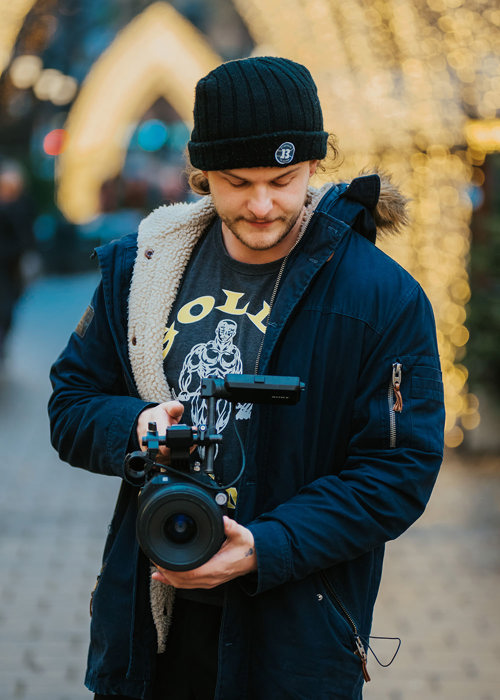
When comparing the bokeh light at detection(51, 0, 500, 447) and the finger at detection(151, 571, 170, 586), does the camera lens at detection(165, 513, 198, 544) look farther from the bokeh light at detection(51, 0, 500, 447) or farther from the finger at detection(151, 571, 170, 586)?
the bokeh light at detection(51, 0, 500, 447)

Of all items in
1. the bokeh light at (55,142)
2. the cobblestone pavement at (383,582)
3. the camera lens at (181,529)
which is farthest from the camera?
the bokeh light at (55,142)

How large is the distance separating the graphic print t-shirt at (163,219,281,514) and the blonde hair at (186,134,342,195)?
205 millimetres

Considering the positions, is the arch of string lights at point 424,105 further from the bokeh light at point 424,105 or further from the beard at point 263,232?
the beard at point 263,232

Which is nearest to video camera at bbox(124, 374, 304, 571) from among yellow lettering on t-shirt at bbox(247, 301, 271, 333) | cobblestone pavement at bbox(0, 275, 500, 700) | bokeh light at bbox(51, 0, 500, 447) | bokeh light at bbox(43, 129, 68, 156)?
yellow lettering on t-shirt at bbox(247, 301, 271, 333)

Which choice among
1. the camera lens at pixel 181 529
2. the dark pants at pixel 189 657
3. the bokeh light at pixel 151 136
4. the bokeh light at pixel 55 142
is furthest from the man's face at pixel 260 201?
the bokeh light at pixel 151 136

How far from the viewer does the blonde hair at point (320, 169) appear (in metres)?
2.27

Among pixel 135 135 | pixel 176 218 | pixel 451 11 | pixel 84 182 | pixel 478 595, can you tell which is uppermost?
pixel 135 135

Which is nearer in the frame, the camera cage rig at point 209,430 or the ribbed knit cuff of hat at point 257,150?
the camera cage rig at point 209,430

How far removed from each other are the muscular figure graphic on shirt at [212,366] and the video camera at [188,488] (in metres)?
0.20

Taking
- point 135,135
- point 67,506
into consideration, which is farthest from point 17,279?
point 135,135

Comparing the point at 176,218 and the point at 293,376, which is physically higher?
the point at 176,218

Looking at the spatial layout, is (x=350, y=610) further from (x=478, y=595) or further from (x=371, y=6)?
(x=371, y=6)

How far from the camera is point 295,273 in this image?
199 cm

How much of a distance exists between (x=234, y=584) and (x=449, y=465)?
477 centimetres
